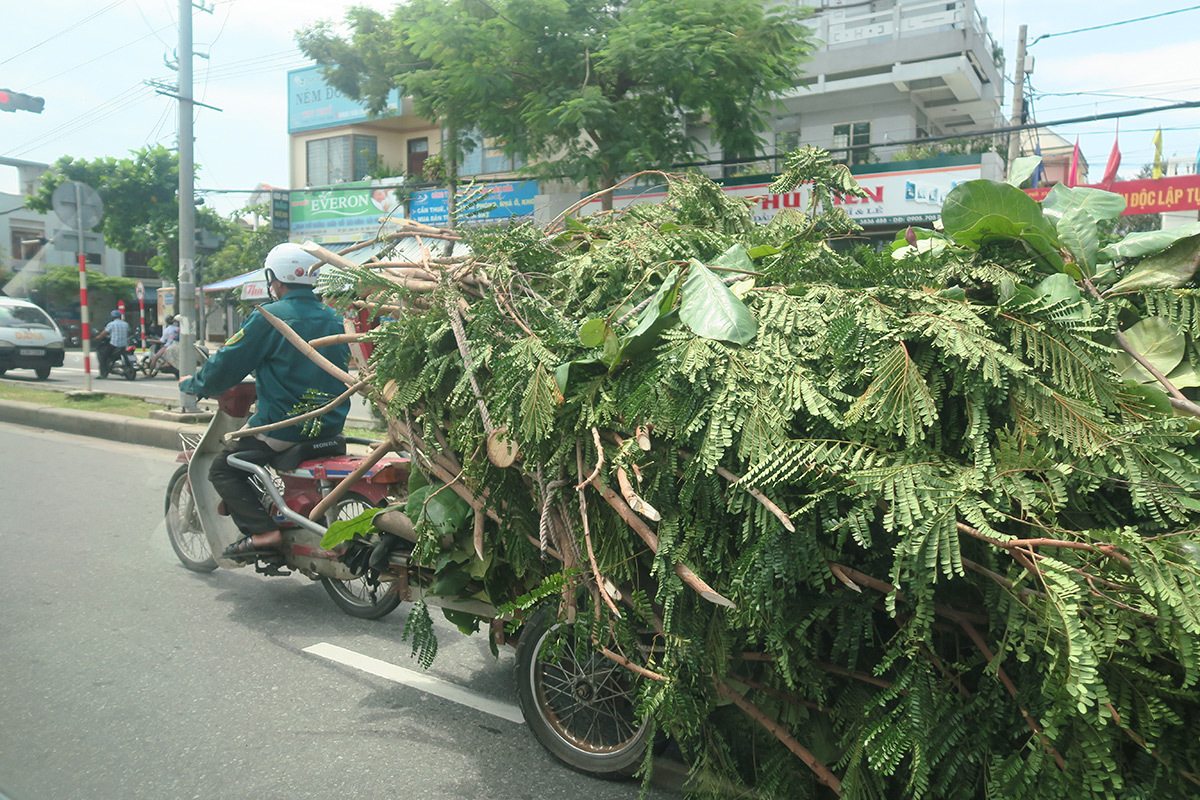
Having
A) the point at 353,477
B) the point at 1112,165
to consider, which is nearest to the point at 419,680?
the point at 353,477

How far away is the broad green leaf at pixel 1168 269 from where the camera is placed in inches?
85.1

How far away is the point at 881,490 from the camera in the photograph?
1707 mm

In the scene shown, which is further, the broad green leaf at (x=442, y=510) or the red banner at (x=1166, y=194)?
the red banner at (x=1166, y=194)

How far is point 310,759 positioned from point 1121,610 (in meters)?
2.63

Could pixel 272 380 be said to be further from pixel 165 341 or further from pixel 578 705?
pixel 165 341

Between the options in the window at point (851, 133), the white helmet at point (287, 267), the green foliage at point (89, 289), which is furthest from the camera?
the green foliage at point (89, 289)

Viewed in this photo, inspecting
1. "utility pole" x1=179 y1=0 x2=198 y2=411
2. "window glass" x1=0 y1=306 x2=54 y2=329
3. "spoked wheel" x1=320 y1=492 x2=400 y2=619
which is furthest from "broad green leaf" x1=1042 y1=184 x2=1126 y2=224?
"window glass" x1=0 y1=306 x2=54 y2=329

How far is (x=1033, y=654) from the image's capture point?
1.74m

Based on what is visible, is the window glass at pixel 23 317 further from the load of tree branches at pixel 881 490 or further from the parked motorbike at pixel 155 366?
the load of tree branches at pixel 881 490

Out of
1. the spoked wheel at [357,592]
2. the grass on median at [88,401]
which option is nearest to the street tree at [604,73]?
the grass on median at [88,401]

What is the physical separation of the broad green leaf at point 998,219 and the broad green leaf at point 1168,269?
184mm

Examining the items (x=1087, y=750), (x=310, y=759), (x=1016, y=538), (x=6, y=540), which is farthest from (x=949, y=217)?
(x=6, y=540)

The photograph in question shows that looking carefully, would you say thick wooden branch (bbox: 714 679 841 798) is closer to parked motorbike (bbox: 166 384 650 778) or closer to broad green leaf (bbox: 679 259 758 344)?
parked motorbike (bbox: 166 384 650 778)

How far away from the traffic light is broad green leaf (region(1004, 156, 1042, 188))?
5993 mm
